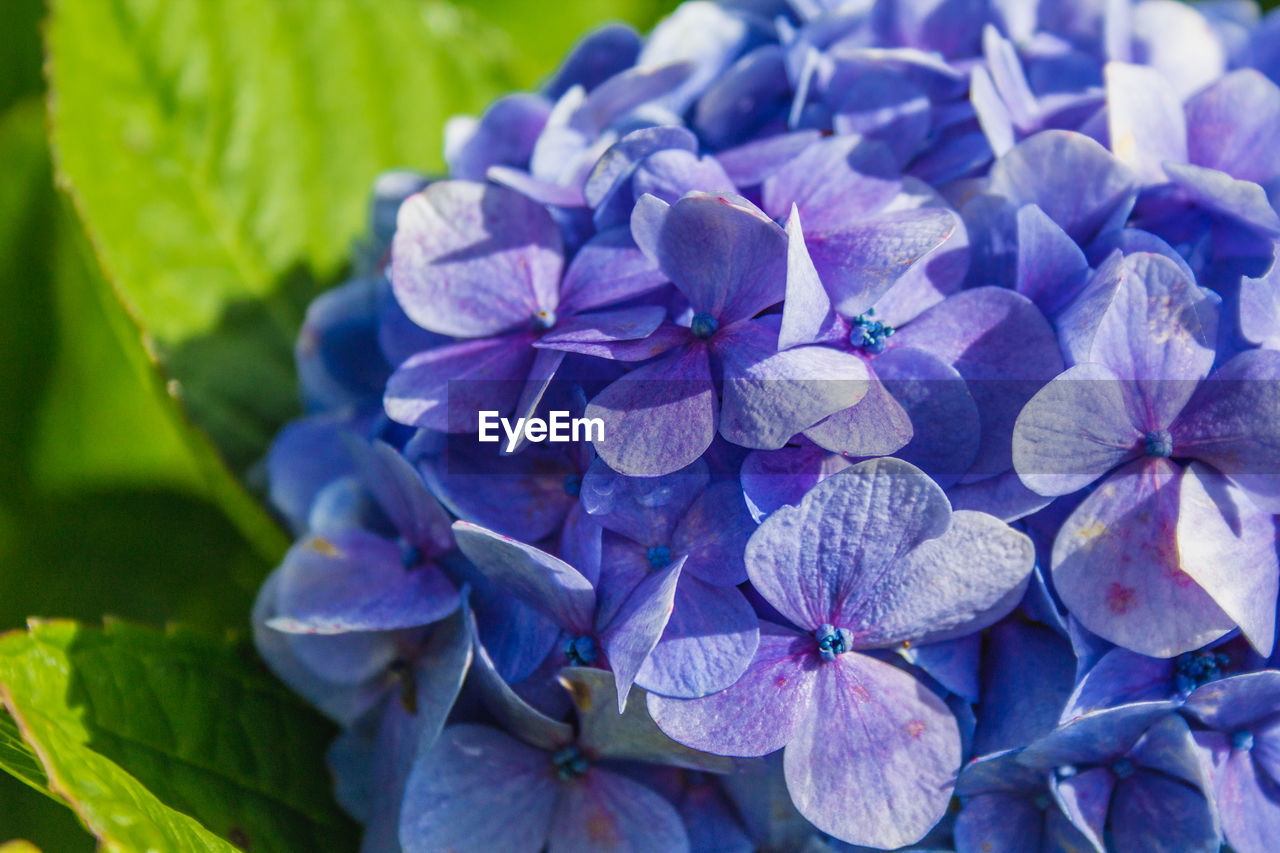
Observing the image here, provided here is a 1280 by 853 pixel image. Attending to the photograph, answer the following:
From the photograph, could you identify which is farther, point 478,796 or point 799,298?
point 478,796

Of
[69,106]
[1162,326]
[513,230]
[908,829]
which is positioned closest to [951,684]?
[908,829]

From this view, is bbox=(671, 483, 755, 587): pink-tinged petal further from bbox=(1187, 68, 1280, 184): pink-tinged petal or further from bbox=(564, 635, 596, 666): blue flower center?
bbox=(1187, 68, 1280, 184): pink-tinged petal

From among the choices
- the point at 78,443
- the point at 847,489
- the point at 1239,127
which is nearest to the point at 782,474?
the point at 847,489

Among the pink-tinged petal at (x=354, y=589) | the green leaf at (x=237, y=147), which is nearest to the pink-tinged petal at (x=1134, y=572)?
the pink-tinged petal at (x=354, y=589)

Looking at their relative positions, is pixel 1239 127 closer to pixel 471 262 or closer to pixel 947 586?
pixel 947 586

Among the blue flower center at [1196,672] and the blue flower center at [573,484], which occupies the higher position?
the blue flower center at [573,484]

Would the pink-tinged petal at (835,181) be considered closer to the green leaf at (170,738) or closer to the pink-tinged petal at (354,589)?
the pink-tinged petal at (354,589)
